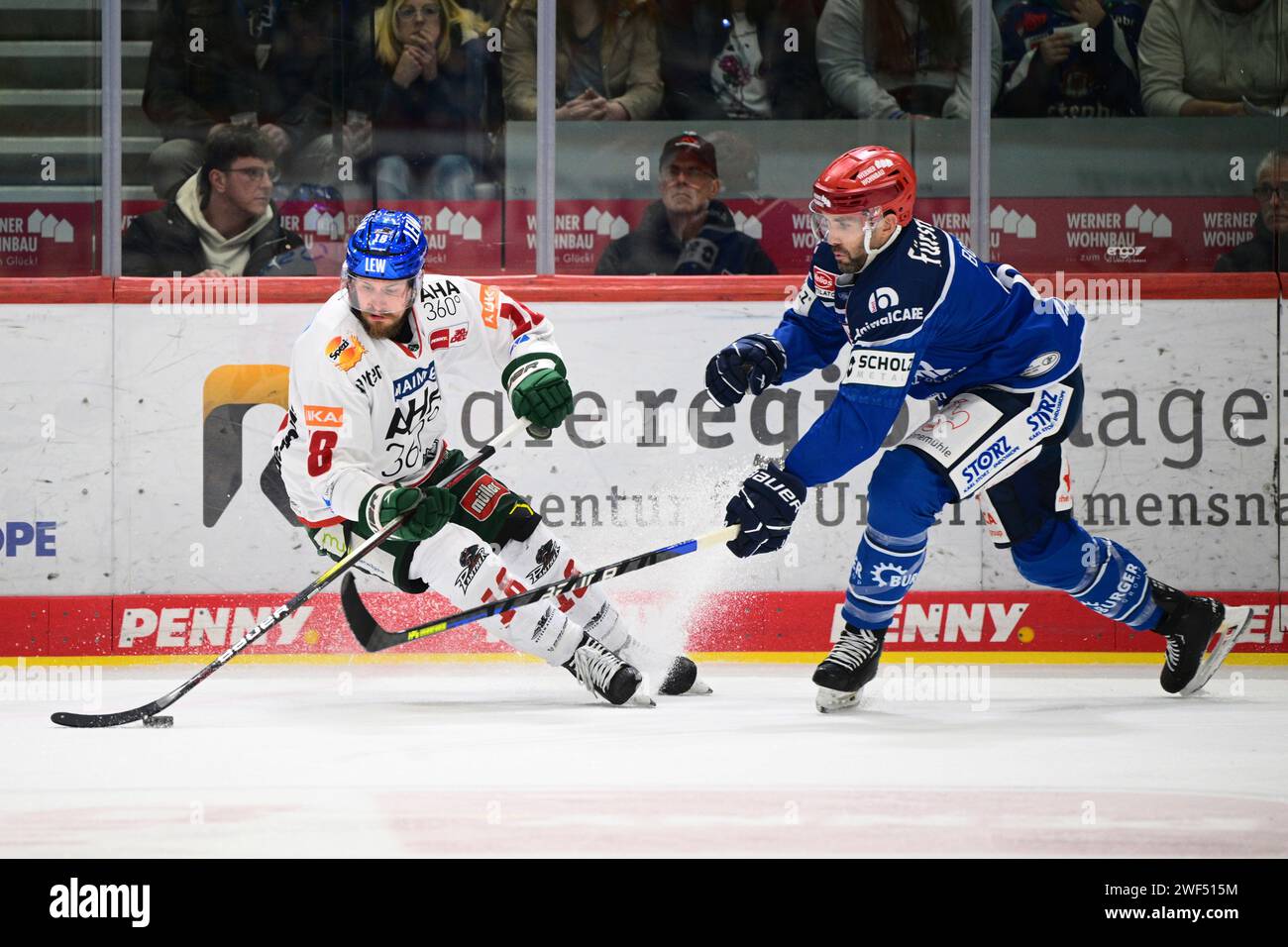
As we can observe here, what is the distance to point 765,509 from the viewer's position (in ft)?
13.0

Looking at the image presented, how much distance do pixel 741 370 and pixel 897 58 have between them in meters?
1.71

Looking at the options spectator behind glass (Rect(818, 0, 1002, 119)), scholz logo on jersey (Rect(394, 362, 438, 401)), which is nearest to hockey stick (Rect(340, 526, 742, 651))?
scholz logo on jersey (Rect(394, 362, 438, 401))

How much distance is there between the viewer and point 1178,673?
14.8 feet

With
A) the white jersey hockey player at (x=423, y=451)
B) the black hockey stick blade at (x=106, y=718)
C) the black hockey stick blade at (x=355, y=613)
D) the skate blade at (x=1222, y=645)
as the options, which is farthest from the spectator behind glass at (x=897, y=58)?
the black hockey stick blade at (x=106, y=718)

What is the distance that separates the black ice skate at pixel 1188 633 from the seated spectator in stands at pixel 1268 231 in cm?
138

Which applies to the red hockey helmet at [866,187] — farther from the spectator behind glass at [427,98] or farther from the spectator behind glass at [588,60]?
the spectator behind glass at [427,98]

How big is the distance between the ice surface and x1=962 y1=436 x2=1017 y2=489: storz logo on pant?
0.59 meters

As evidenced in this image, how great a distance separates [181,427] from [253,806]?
2.49m

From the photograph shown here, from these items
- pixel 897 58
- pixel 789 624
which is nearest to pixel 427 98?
pixel 897 58

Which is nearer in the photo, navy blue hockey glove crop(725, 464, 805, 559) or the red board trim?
navy blue hockey glove crop(725, 464, 805, 559)

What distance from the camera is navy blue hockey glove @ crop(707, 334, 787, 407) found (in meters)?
4.31

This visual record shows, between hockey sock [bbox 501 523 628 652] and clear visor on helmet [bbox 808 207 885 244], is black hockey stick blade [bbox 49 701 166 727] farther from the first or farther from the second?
clear visor on helmet [bbox 808 207 885 244]
